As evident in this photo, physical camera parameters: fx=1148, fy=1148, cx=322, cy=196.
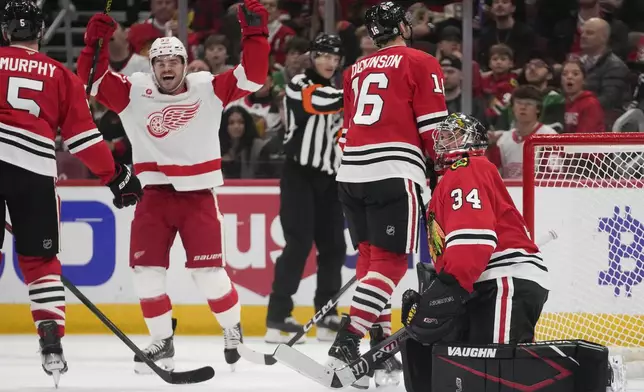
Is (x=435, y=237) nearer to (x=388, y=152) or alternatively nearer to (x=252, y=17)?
(x=388, y=152)

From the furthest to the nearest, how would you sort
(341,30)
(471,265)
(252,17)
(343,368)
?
1. (341,30)
2. (252,17)
3. (343,368)
4. (471,265)

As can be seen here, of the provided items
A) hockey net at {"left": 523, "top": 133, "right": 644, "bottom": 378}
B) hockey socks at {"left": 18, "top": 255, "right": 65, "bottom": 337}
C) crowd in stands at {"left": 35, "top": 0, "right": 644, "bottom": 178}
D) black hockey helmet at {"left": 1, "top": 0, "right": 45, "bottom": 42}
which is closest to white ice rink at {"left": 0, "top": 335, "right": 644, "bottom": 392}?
hockey socks at {"left": 18, "top": 255, "right": 65, "bottom": 337}

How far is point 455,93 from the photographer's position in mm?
5840

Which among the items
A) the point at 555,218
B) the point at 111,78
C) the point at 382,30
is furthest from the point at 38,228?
the point at 555,218

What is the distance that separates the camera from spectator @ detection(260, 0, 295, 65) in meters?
6.33

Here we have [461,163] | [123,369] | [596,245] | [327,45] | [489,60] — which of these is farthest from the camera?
[489,60]

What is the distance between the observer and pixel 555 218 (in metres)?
4.55

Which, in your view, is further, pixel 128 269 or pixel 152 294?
pixel 128 269

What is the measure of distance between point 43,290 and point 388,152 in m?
1.31

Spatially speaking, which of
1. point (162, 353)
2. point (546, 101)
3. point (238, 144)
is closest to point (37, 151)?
point (162, 353)

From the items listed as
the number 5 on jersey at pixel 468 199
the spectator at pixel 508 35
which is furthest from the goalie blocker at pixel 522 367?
the spectator at pixel 508 35

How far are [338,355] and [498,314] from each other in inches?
36.7

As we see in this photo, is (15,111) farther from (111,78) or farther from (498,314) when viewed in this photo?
(498,314)

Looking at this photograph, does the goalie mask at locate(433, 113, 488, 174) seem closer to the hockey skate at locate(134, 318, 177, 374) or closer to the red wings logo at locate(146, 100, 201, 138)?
the red wings logo at locate(146, 100, 201, 138)
